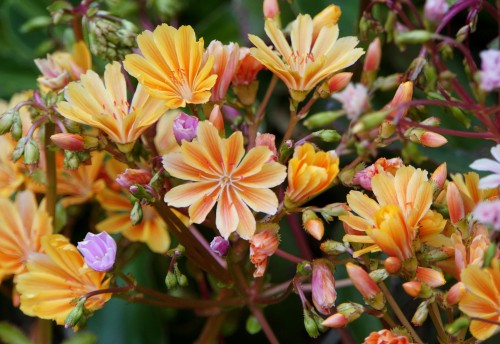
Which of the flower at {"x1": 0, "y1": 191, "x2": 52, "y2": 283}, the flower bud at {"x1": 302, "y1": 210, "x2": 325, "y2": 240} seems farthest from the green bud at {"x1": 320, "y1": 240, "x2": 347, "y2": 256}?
the flower at {"x1": 0, "y1": 191, "x2": 52, "y2": 283}

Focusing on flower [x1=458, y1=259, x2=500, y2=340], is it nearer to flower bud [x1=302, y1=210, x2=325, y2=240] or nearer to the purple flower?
flower bud [x1=302, y1=210, x2=325, y2=240]

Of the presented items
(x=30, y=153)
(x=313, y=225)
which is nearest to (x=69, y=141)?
(x=30, y=153)

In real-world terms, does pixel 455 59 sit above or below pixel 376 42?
below

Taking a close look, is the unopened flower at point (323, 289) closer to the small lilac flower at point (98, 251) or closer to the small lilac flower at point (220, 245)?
the small lilac flower at point (220, 245)

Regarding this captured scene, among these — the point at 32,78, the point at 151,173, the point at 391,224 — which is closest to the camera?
the point at 391,224

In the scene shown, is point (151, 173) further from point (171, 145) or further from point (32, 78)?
point (32, 78)

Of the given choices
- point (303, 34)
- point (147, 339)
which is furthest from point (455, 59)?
point (147, 339)
